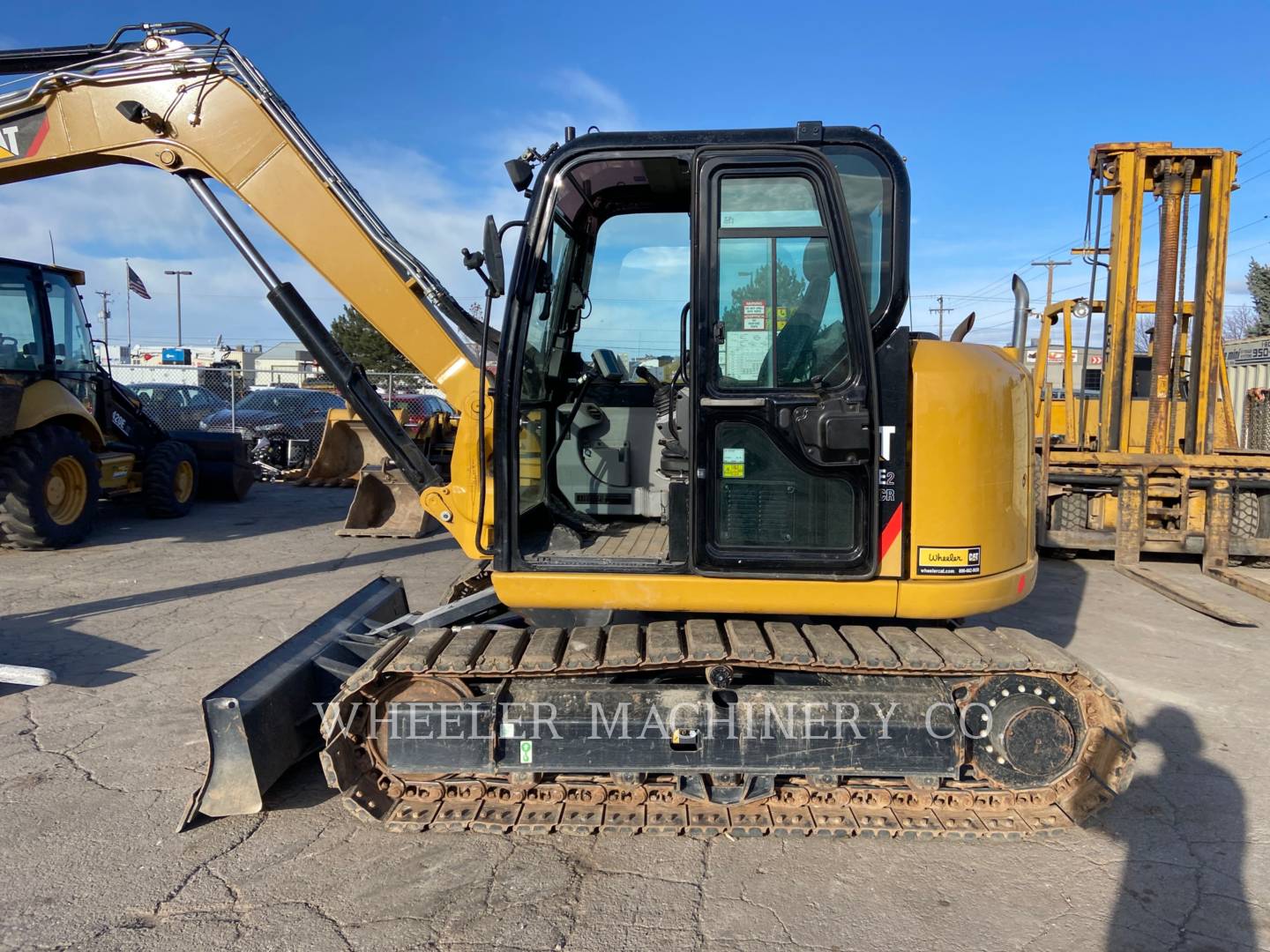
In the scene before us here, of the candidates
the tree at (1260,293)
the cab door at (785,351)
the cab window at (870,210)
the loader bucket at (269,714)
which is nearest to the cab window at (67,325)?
the loader bucket at (269,714)

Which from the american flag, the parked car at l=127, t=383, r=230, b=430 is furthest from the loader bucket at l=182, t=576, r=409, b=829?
the american flag

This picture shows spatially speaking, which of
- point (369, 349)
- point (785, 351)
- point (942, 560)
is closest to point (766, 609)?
point (942, 560)

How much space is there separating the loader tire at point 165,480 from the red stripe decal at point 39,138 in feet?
21.7

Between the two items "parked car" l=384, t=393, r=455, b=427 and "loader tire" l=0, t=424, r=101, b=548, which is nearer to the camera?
"loader tire" l=0, t=424, r=101, b=548

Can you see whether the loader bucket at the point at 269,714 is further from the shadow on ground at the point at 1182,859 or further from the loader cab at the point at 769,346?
the shadow on ground at the point at 1182,859

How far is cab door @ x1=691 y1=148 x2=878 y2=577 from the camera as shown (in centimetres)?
325

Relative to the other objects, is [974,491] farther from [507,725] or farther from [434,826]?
[434,826]

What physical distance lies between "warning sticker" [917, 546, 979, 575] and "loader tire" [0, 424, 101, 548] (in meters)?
8.46

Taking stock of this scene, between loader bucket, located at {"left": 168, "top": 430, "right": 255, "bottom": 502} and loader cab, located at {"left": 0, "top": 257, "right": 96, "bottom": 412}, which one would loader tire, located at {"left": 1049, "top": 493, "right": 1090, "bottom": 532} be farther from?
loader cab, located at {"left": 0, "top": 257, "right": 96, "bottom": 412}

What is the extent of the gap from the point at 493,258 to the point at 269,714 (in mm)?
2057

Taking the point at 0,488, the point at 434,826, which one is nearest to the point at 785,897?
the point at 434,826

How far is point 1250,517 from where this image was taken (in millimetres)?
8281

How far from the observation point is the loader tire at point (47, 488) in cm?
816

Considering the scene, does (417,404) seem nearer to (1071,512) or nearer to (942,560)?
(1071,512)
